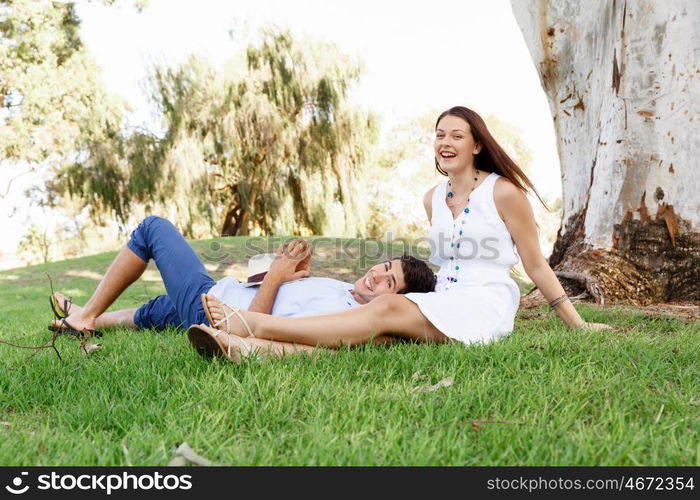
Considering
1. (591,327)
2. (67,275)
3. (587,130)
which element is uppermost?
(587,130)

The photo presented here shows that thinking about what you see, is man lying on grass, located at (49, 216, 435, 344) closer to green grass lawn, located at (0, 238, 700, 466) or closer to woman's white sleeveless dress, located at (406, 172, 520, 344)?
woman's white sleeveless dress, located at (406, 172, 520, 344)

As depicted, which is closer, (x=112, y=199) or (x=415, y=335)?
(x=415, y=335)

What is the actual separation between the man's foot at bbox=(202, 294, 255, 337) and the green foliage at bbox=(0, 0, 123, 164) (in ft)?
52.0

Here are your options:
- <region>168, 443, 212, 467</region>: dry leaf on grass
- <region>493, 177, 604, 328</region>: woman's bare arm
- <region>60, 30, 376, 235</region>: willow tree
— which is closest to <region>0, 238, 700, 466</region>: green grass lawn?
<region>168, 443, 212, 467</region>: dry leaf on grass

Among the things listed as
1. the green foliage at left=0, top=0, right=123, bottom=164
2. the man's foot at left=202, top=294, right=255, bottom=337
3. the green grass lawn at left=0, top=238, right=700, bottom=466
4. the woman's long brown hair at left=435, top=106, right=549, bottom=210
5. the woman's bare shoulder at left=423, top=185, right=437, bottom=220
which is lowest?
the green grass lawn at left=0, top=238, right=700, bottom=466

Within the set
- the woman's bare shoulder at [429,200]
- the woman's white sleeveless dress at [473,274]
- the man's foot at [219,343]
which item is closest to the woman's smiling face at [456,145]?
the woman's white sleeveless dress at [473,274]

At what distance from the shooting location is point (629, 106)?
5.14 metres

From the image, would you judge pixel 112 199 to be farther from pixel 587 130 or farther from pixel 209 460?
pixel 209 460

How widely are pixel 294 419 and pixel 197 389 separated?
18.0 inches

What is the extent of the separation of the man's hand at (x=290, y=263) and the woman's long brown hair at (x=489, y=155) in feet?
3.51

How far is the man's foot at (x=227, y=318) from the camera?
2688 mm

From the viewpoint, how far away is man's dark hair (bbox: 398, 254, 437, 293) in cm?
312

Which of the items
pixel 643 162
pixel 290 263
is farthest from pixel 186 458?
pixel 643 162
